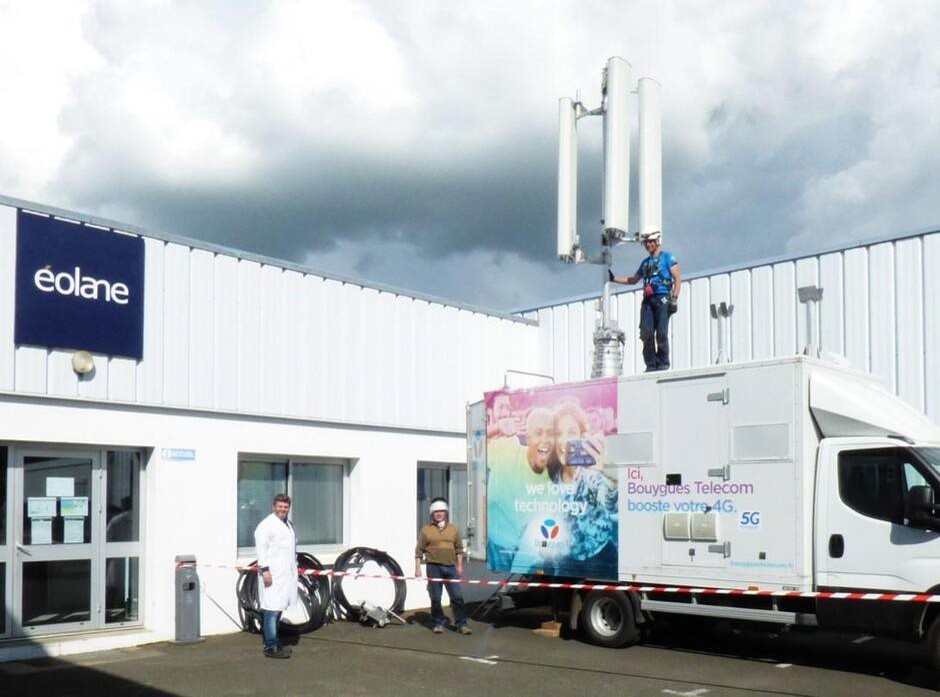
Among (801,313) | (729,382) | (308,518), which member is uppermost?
(801,313)

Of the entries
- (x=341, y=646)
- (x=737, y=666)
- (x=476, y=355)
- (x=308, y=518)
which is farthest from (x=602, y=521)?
(x=476, y=355)

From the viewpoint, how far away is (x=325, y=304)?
15703 millimetres

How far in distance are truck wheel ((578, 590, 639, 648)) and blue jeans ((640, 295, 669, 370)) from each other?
317 centimetres

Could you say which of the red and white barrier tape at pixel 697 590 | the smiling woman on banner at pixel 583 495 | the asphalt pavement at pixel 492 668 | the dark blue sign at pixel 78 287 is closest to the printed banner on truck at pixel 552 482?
the smiling woman on banner at pixel 583 495

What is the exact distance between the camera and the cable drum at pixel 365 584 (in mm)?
14914

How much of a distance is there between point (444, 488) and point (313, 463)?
2.84 m

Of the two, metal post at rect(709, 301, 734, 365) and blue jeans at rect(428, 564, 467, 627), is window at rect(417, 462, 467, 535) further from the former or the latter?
metal post at rect(709, 301, 734, 365)

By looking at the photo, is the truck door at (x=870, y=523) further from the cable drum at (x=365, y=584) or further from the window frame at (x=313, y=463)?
the window frame at (x=313, y=463)

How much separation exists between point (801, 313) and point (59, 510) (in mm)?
10779

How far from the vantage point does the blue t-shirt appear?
14023 millimetres

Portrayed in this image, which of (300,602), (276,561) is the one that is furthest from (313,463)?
(276,561)

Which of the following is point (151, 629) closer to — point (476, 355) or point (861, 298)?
point (476, 355)

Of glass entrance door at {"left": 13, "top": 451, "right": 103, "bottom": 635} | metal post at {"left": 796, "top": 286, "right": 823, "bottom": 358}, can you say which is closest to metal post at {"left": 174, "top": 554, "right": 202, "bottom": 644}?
glass entrance door at {"left": 13, "top": 451, "right": 103, "bottom": 635}

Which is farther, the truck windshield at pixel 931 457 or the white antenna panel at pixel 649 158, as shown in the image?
the white antenna panel at pixel 649 158
